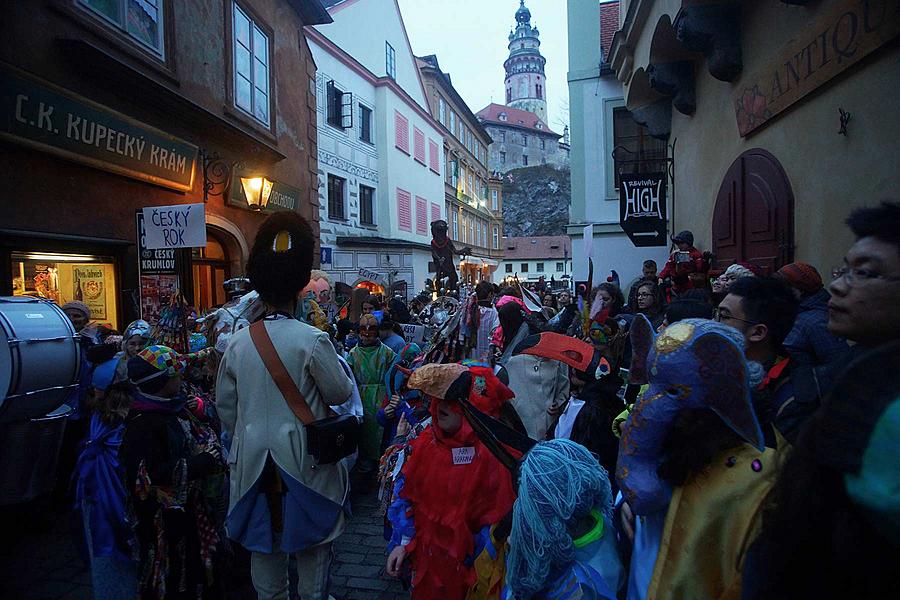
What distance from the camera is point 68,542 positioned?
4.37 meters

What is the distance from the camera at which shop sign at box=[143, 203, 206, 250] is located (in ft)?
19.0

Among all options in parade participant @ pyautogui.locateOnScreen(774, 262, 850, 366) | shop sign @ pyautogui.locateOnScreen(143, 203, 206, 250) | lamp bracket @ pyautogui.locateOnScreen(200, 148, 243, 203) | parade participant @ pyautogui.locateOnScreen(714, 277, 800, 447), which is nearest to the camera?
parade participant @ pyautogui.locateOnScreen(714, 277, 800, 447)

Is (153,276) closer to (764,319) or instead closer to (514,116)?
(764,319)

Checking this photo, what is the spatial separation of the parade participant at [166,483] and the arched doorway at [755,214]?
201 inches

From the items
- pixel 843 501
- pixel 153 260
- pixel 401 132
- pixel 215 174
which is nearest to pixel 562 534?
pixel 843 501

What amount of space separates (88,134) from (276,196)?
185 inches

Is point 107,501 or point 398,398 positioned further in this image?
point 398,398

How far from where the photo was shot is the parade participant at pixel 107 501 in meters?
3.08

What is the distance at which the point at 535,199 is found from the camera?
273 feet

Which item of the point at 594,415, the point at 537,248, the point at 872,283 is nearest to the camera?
the point at 872,283

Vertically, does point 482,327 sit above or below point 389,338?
above

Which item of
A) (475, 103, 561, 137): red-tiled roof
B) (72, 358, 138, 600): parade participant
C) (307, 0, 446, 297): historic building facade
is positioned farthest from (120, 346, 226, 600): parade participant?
(475, 103, 561, 137): red-tiled roof

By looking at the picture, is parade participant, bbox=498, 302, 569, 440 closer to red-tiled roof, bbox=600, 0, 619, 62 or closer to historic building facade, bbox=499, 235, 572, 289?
red-tiled roof, bbox=600, 0, 619, 62

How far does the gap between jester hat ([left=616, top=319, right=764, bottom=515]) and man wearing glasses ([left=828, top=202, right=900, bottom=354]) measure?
1.12 feet
